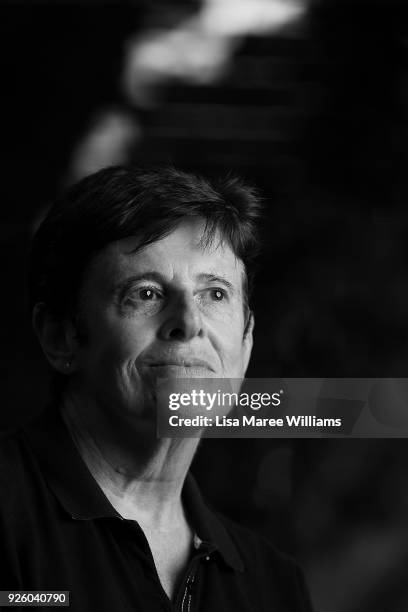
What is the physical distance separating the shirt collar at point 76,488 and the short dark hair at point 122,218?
13 centimetres

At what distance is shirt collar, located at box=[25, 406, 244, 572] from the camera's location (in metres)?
0.81

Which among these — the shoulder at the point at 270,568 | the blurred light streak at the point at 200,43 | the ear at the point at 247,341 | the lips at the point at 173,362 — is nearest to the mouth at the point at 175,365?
the lips at the point at 173,362

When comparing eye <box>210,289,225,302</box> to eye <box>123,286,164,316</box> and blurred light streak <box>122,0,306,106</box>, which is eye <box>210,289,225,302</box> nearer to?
eye <box>123,286,164,316</box>

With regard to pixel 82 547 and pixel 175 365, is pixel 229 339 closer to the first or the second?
pixel 175 365

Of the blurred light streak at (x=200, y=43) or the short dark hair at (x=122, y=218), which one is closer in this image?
the short dark hair at (x=122, y=218)

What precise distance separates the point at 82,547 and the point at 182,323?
9.7 inches

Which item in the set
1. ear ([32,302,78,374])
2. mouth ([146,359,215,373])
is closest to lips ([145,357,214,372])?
mouth ([146,359,215,373])

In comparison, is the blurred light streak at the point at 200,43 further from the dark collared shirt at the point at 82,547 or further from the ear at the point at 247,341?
the dark collared shirt at the point at 82,547

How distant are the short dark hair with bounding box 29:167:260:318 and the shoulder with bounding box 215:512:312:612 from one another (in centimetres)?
31

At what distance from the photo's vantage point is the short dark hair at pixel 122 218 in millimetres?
839

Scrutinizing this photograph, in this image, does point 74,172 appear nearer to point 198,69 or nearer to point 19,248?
point 19,248

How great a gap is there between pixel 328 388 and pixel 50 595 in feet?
1.49

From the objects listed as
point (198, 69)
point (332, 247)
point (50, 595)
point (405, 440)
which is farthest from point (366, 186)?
point (50, 595)

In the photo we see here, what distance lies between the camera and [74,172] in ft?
4.63
